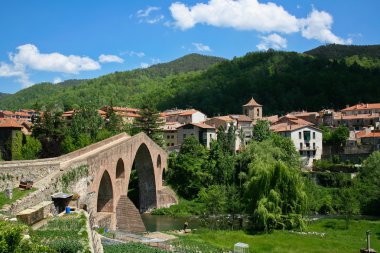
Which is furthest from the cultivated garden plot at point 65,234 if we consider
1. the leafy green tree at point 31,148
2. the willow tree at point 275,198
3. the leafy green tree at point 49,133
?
the leafy green tree at point 49,133

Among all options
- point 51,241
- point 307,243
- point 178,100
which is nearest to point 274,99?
Answer: point 178,100

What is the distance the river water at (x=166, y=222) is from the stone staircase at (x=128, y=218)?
313cm

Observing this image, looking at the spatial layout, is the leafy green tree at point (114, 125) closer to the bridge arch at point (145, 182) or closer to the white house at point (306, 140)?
the bridge arch at point (145, 182)

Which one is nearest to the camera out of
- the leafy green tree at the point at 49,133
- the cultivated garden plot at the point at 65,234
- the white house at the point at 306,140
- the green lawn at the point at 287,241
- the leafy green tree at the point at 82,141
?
the cultivated garden plot at the point at 65,234

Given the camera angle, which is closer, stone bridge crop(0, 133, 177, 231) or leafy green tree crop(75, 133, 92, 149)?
stone bridge crop(0, 133, 177, 231)

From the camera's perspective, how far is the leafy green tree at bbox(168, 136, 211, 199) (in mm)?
59781

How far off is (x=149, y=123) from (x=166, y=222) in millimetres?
21998

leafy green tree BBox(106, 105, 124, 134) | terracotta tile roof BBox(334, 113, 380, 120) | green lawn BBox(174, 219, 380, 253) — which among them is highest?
terracotta tile roof BBox(334, 113, 380, 120)

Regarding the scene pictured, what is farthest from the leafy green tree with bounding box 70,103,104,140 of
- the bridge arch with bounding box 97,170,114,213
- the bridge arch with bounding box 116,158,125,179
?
the bridge arch with bounding box 97,170,114,213

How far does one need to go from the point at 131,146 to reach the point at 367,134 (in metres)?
42.2

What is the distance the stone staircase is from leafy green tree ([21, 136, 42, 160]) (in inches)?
712

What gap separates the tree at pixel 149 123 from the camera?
67000mm

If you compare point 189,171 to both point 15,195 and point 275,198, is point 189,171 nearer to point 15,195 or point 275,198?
point 275,198

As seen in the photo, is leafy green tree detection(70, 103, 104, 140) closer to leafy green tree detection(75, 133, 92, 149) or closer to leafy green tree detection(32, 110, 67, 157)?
leafy green tree detection(32, 110, 67, 157)
